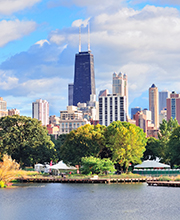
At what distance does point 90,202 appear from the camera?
5488 cm

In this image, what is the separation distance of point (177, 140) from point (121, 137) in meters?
11.2

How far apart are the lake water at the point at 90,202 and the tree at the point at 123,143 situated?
1378cm

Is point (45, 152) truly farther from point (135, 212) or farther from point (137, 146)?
point (135, 212)

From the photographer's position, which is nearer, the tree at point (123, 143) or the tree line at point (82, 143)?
the tree at point (123, 143)

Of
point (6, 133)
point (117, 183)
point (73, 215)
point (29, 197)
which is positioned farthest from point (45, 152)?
point (73, 215)

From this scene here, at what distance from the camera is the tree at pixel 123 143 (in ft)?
285

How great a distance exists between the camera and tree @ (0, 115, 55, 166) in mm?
94188

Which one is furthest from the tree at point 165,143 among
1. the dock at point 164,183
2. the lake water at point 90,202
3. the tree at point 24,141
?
the lake water at point 90,202

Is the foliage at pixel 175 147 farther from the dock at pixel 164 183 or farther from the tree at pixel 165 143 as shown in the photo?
the dock at pixel 164 183

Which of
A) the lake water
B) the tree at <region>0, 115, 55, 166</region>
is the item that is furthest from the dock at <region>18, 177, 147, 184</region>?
the tree at <region>0, 115, 55, 166</region>

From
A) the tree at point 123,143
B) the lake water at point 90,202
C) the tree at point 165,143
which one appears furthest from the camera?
the tree at point 165,143

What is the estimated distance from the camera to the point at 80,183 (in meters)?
78.2

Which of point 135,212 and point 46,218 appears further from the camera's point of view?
point 135,212

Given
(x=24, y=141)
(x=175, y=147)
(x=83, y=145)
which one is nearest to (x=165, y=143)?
(x=175, y=147)
